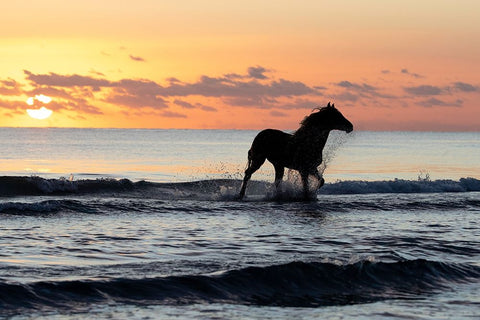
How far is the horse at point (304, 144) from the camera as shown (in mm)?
21062

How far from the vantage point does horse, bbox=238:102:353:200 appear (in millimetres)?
21062

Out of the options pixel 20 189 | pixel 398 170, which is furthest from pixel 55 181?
pixel 398 170

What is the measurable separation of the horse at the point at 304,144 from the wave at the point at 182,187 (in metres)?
0.68

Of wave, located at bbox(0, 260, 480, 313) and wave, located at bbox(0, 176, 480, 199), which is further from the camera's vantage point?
wave, located at bbox(0, 176, 480, 199)

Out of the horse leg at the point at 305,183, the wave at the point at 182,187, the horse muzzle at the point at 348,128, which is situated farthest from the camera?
the wave at the point at 182,187

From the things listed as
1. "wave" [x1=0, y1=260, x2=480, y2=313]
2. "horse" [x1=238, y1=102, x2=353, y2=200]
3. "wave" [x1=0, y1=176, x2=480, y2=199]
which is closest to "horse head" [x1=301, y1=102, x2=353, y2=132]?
"horse" [x1=238, y1=102, x2=353, y2=200]

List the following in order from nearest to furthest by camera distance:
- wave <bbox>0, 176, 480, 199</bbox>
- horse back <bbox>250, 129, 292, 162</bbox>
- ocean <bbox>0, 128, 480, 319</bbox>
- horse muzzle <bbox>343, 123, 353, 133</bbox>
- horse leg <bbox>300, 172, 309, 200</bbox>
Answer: ocean <bbox>0, 128, 480, 319</bbox> < horse leg <bbox>300, 172, 309, 200</bbox> < horse muzzle <bbox>343, 123, 353, 133</bbox> < horse back <bbox>250, 129, 292, 162</bbox> < wave <bbox>0, 176, 480, 199</bbox>

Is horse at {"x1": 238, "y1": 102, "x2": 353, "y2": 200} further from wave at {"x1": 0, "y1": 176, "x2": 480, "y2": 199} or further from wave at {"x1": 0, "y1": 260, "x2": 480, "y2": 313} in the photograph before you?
wave at {"x1": 0, "y1": 260, "x2": 480, "y2": 313}

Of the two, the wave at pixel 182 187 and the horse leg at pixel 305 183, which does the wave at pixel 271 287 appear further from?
the wave at pixel 182 187

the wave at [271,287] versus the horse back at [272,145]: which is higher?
the horse back at [272,145]

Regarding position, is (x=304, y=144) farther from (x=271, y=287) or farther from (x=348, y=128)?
(x=271, y=287)

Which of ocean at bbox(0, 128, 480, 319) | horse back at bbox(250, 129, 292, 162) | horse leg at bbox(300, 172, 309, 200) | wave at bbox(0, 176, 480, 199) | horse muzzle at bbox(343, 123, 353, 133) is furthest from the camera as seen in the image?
wave at bbox(0, 176, 480, 199)

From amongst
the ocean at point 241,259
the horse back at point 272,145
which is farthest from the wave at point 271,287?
the horse back at point 272,145

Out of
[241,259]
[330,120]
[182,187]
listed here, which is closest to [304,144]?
[330,120]
